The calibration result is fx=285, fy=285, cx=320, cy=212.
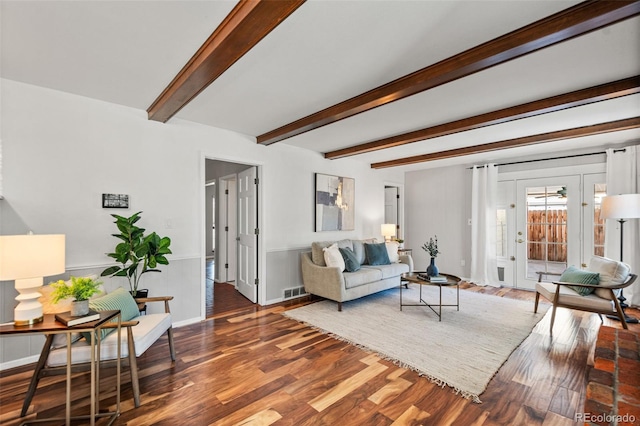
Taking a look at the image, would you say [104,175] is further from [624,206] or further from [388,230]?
[624,206]

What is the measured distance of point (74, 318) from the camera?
1712 millimetres

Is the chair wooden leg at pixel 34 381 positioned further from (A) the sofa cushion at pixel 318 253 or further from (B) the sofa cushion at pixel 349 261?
(B) the sofa cushion at pixel 349 261

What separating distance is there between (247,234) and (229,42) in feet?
10.4

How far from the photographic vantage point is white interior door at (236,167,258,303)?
4320mm

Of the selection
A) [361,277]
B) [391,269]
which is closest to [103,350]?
[361,277]

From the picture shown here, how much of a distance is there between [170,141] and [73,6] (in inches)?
71.7

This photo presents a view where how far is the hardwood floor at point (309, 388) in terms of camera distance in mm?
1876

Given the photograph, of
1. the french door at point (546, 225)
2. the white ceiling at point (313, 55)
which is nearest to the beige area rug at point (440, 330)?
the french door at point (546, 225)

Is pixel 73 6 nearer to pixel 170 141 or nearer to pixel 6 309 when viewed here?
pixel 170 141

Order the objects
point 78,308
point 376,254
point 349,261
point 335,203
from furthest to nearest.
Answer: point 335,203, point 376,254, point 349,261, point 78,308

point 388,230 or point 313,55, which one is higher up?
point 313,55

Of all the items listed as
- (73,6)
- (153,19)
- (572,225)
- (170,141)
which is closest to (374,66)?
(153,19)

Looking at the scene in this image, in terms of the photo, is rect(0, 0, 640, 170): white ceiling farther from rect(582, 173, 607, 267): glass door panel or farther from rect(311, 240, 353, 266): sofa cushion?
rect(311, 240, 353, 266): sofa cushion

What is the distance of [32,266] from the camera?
1698 millimetres
